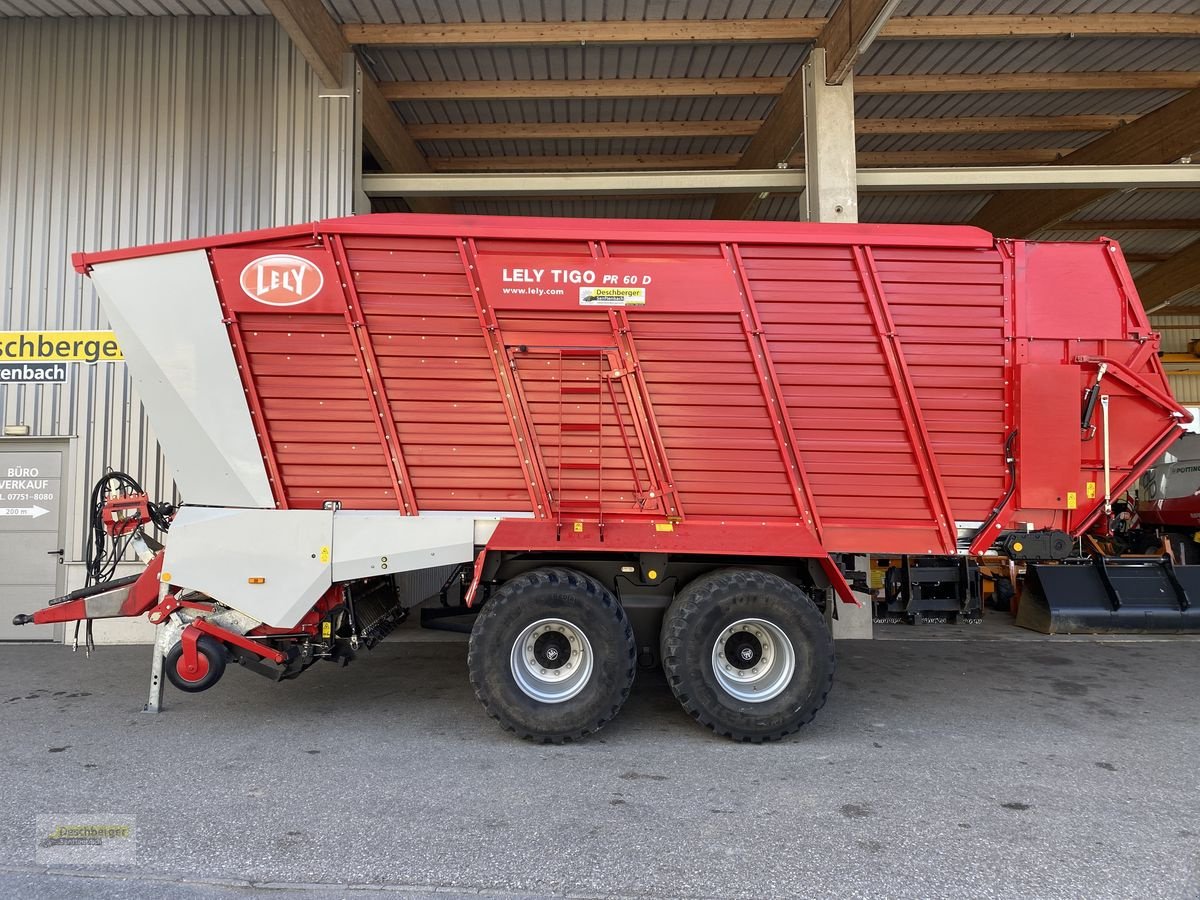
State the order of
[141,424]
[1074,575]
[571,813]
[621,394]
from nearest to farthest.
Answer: [571,813]
[621,394]
[141,424]
[1074,575]

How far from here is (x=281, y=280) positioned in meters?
4.53

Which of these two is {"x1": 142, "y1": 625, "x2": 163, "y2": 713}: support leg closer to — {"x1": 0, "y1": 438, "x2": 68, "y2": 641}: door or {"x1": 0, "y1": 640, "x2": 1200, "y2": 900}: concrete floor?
{"x1": 0, "y1": 640, "x2": 1200, "y2": 900}: concrete floor

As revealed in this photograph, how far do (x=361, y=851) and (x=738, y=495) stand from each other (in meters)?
2.90

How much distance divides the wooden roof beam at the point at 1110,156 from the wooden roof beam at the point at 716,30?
5.29 feet

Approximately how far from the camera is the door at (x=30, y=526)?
291 inches

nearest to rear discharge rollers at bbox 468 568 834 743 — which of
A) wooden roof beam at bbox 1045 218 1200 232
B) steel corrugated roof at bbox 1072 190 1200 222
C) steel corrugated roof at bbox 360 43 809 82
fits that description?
steel corrugated roof at bbox 360 43 809 82

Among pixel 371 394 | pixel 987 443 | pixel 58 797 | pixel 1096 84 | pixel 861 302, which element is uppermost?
pixel 1096 84

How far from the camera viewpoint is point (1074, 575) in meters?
8.07

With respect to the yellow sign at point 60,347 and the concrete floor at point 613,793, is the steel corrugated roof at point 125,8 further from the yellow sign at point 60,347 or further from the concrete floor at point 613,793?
the concrete floor at point 613,793

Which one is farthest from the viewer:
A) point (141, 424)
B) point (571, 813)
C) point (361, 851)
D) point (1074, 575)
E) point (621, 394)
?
point (1074, 575)

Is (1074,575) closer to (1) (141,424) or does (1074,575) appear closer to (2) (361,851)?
(2) (361,851)

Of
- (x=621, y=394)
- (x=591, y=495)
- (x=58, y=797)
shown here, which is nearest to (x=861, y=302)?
(x=621, y=394)

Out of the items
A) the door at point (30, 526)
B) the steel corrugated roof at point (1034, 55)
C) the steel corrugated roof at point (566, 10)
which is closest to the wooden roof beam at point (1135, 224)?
the steel corrugated roof at point (1034, 55)

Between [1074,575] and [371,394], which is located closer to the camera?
[371,394]
